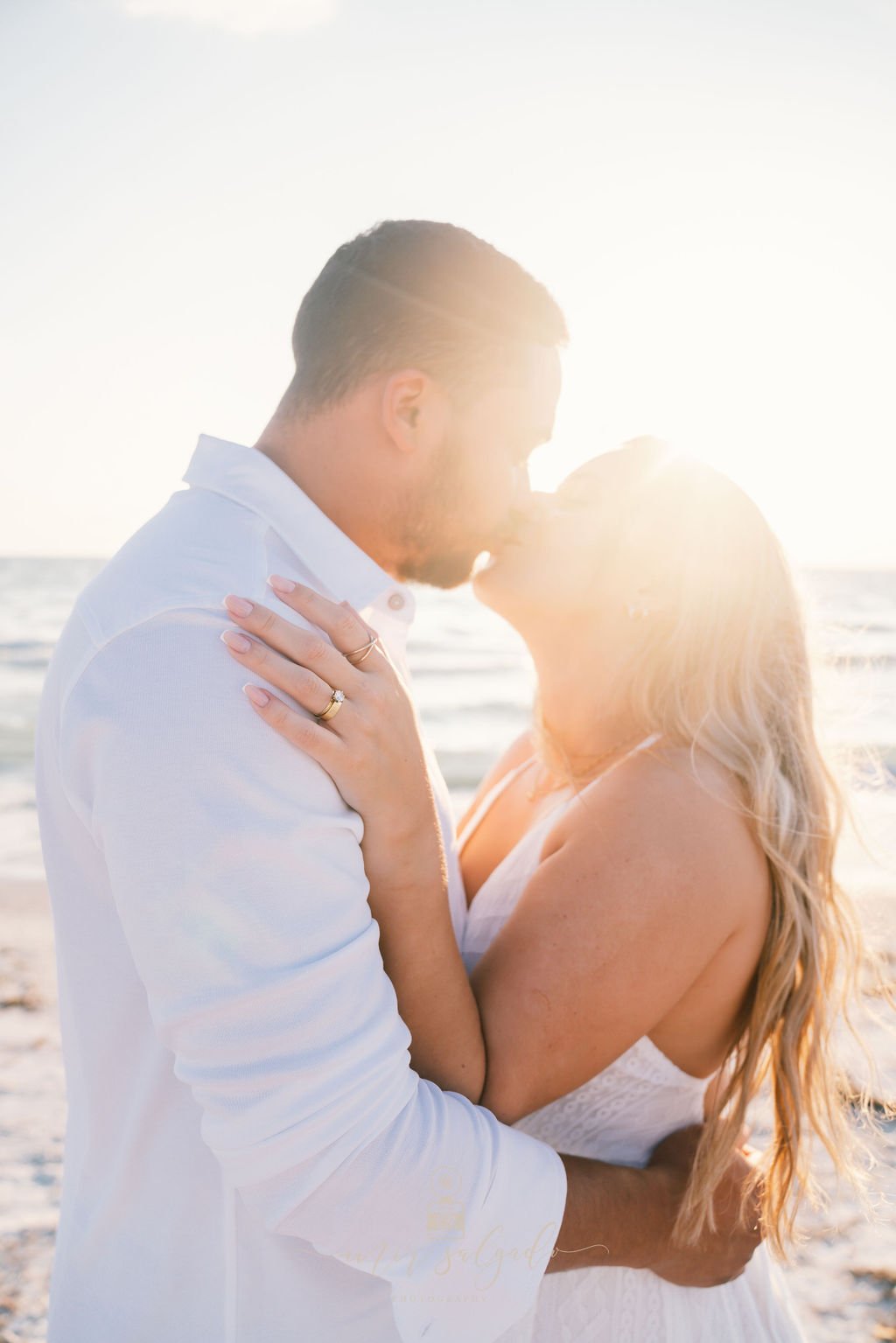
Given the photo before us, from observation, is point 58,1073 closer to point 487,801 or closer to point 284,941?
point 487,801

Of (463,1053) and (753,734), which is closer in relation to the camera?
(463,1053)

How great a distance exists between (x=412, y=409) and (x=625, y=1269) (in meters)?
2.08

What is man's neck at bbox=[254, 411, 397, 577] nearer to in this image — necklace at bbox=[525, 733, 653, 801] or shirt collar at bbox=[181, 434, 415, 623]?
shirt collar at bbox=[181, 434, 415, 623]

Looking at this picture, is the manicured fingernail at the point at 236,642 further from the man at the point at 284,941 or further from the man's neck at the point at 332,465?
the man's neck at the point at 332,465

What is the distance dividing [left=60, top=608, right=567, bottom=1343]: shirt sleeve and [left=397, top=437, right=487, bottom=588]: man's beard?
2.90ft

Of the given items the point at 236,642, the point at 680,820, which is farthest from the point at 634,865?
the point at 236,642

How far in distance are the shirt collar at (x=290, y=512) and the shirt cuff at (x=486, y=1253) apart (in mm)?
1072

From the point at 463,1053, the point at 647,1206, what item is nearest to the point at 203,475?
the point at 463,1053

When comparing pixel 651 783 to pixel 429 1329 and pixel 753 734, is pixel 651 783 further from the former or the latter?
pixel 429 1329

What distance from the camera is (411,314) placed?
2264 millimetres

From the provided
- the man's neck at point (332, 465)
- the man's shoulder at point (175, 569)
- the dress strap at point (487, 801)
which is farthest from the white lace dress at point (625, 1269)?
the man's shoulder at point (175, 569)

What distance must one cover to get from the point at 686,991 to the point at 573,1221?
1.92 ft

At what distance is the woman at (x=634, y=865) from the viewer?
1.76 metres

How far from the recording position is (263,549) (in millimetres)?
1741
